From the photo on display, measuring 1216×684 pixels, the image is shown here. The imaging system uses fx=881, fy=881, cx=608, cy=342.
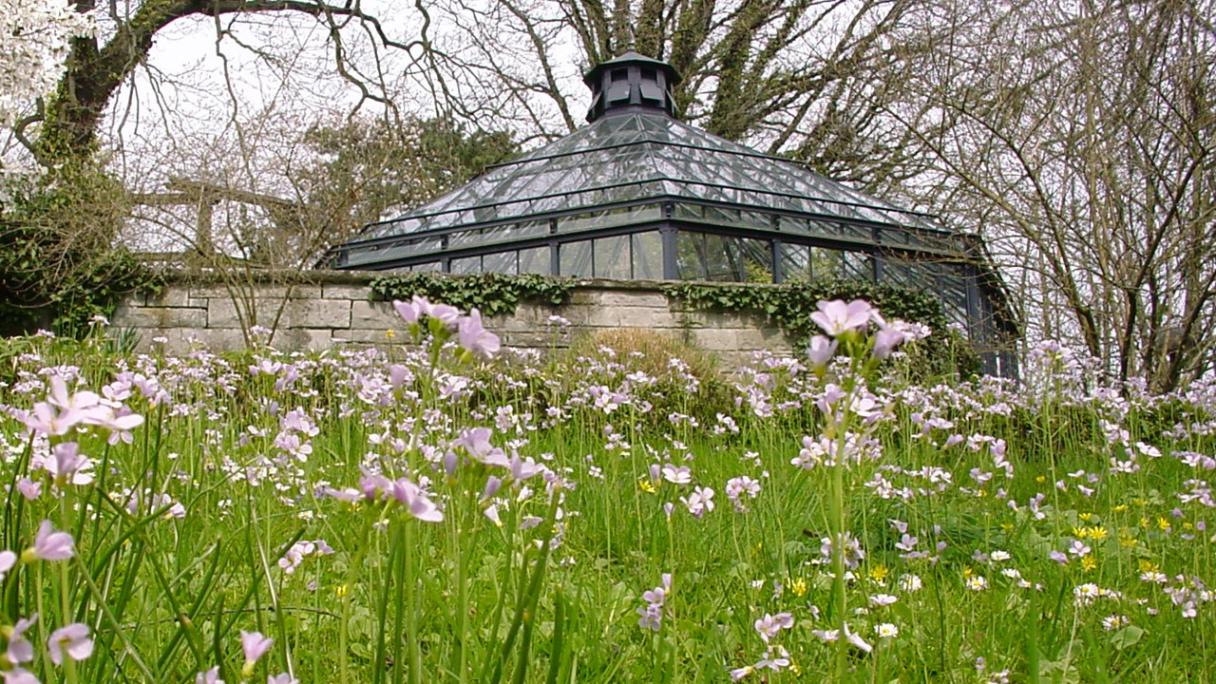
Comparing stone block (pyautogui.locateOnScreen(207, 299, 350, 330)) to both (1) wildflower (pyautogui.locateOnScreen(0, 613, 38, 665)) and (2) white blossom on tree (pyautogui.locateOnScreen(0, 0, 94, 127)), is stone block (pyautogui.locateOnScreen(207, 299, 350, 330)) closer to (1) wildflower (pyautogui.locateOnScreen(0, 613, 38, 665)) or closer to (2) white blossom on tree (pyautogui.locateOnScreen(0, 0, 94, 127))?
(2) white blossom on tree (pyautogui.locateOnScreen(0, 0, 94, 127))

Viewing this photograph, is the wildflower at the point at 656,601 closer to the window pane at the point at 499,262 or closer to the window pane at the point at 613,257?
the window pane at the point at 613,257

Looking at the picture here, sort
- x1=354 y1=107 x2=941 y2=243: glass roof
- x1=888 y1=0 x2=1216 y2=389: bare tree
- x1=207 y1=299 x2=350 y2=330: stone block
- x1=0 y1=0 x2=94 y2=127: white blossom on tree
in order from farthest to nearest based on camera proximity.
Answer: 1. x1=354 y1=107 x2=941 y2=243: glass roof
2. x1=207 y1=299 x2=350 y2=330: stone block
3. x1=0 y1=0 x2=94 y2=127: white blossom on tree
4. x1=888 y1=0 x2=1216 y2=389: bare tree

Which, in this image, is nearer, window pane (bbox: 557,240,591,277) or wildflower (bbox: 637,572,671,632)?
wildflower (bbox: 637,572,671,632)

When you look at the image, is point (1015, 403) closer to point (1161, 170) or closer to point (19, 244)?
point (1161, 170)

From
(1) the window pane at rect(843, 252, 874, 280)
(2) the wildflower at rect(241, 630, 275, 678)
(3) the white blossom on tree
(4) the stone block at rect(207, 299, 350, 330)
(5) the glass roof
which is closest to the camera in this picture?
(2) the wildflower at rect(241, 630, 275, 678)

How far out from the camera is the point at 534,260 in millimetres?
10297

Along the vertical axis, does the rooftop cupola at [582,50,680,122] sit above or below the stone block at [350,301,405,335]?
above

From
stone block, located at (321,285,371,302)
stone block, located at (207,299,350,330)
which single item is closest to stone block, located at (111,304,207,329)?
stone block, located at (207,299,350,330)

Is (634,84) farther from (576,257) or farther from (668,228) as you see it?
(668,228)

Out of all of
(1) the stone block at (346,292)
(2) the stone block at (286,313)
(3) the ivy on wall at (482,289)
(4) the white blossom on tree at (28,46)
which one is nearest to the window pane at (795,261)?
(3) the ivy on wall at (482,289)

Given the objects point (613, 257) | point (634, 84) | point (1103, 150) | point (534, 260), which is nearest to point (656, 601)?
point (1103, 150)

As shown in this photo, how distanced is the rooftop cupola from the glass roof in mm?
814

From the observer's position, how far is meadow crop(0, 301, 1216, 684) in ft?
2.23

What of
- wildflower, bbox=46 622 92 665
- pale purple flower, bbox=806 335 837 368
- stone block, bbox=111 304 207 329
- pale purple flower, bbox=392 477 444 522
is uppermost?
stone block, bbox=111 304 207 329
